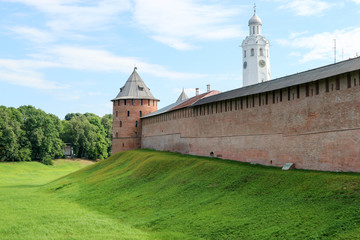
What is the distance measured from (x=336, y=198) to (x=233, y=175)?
5.36 m

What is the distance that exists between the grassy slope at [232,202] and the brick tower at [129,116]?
1483 centimetres

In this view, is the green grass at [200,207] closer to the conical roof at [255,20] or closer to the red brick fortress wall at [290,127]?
the red brick fortress wall at [290,127]

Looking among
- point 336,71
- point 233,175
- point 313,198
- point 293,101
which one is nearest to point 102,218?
point 233,175

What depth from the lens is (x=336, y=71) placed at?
46.5 feet

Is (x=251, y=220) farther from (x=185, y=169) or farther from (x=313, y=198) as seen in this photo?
(x=185, y=169)

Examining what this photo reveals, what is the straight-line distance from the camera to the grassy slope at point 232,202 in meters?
10.2

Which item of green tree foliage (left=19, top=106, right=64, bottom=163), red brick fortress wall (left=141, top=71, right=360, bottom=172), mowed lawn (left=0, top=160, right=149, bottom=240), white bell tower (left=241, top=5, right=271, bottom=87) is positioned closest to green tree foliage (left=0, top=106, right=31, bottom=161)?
green tree foliage (left=19, top=106, right=64, bottom=163)

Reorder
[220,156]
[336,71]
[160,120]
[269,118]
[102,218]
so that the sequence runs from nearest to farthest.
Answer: [336,71]
[102,218]
[269,118]
[220,156]
[160,120]

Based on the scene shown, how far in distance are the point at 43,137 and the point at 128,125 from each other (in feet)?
61.6

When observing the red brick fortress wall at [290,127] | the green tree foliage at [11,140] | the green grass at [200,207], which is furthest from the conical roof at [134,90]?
the green tree foliage at [11,140]

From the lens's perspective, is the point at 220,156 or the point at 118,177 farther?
the point at 118,177

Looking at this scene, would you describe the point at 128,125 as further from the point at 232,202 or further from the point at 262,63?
the point at 262,63

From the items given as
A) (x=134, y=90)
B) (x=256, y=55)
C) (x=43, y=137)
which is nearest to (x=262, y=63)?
(x=256, y=55)

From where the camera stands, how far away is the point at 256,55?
55.0m
